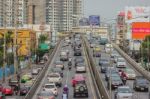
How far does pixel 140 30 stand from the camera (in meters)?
168

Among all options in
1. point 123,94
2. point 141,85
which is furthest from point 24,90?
point 141,85

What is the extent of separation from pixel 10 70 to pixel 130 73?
24.5 meters

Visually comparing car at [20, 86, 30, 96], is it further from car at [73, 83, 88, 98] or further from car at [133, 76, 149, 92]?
car at [133, 76, 149, 92]

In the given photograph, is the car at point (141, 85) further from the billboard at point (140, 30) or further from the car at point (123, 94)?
the billboard at point (140, 30)

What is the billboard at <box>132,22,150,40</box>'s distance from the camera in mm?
166500

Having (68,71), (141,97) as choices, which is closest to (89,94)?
(141,97)

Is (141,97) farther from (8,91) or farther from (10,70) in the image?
(10,70)

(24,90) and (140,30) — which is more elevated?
(140,30)

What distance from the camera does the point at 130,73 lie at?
7625cm

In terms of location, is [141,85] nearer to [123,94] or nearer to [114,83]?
[114,83]

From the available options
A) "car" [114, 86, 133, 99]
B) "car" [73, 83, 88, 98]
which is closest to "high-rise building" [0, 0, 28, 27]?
"car" [73, 83, 88, 98]

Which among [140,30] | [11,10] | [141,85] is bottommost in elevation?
[141,85]

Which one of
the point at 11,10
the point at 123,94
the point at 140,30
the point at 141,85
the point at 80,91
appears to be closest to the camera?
the point at 123,94

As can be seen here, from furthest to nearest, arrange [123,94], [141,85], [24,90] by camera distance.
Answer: [141,85], [24,90], [123,94]
